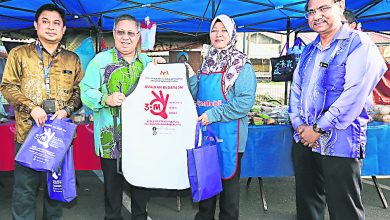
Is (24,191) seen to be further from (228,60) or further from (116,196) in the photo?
(228,60)

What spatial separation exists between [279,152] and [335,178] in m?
1.39

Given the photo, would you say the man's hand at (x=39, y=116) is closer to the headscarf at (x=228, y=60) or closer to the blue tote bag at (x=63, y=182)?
the blue tote bag at (x=63, y=182)

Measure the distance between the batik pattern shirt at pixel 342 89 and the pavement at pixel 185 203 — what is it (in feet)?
4.38

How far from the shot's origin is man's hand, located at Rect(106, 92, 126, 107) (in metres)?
2.23

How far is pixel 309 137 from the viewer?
6.68 feet

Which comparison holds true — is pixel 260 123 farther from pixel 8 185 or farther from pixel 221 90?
pixel 8 185

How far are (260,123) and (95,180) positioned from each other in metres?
2.08

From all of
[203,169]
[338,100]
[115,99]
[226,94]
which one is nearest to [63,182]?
[115,99]

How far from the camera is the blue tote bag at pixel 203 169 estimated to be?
7.11 ft

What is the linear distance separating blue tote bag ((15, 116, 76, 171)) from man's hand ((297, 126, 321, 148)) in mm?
1423

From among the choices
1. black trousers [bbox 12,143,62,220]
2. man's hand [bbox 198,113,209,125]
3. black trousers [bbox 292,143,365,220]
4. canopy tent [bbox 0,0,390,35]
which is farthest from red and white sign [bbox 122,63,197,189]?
canopy tent [bbox 0,0,390,35]

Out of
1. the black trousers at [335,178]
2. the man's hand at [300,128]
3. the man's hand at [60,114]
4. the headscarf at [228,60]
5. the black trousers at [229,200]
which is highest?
the headscarf at [228,60]

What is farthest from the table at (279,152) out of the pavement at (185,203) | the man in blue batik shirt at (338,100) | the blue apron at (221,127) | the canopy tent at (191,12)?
the canopy tent at (191,12)

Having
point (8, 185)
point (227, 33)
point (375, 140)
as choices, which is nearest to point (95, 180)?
point (8, 185)
